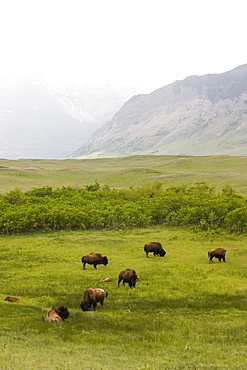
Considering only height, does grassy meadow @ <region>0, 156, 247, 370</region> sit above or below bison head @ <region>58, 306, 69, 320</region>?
below

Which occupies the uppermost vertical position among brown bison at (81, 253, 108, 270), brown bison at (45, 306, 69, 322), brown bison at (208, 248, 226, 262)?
brown bison at (45, 306, 69, 322)

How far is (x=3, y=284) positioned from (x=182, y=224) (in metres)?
30.6

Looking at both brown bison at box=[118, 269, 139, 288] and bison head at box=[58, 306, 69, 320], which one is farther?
brown bison at box=[118, 269, 139, 288]

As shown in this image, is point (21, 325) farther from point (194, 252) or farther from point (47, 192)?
point (47, 192)

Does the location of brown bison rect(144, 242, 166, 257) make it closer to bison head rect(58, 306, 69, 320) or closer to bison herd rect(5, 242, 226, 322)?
bison herd rect(5, 242, 226, 322)

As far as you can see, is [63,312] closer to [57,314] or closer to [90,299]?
[57,314]

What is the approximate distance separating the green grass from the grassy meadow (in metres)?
0.04

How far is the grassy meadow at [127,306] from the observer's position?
14930 millimetres

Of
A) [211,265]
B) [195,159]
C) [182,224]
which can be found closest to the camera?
[211,265]

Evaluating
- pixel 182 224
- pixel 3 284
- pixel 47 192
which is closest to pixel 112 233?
pixel 182 224

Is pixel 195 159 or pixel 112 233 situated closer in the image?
pixel 112 233

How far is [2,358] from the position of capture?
1351 cm

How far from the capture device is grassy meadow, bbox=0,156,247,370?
14930mm

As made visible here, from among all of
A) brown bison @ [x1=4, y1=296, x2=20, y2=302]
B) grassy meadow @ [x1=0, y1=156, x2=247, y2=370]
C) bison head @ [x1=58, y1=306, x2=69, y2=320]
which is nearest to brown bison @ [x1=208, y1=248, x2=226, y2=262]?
grassy meadow @ [x1=0, y1=156, x2=247, y2=370]
